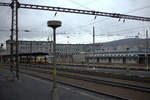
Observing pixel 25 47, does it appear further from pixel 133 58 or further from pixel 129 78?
pixel 129 78

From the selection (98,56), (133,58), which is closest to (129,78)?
(133,58)

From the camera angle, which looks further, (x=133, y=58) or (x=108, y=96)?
(x=133, y=58)

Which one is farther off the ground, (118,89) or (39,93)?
(39,93)

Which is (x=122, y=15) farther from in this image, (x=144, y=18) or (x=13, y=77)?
(x=13, y=77)

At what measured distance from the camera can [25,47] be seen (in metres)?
76.2

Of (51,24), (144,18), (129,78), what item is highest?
(144,18)

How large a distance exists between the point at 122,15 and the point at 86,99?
14.4 m

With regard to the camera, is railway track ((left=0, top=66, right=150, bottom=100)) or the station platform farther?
railway track ((left=0, top=66, right=150, bottom=100))

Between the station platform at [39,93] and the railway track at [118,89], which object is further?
the railway track at [118,89]

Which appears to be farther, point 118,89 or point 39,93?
point 118,89

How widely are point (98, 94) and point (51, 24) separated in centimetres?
687

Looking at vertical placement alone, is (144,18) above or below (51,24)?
above

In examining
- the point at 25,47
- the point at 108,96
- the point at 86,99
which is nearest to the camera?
the point at 86,99

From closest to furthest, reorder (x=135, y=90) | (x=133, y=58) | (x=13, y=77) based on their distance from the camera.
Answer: (x=135, y=90)
(x=13, y=77)
(x=133, y=58)
